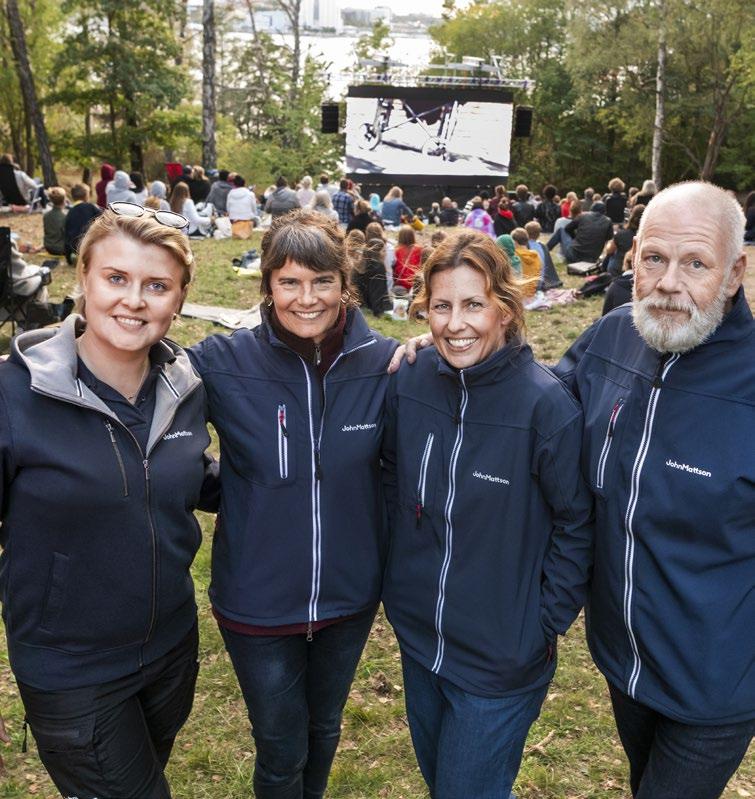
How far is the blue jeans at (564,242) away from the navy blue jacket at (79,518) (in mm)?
12781

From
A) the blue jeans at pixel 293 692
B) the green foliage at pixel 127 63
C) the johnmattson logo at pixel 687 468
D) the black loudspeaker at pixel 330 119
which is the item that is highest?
the green foliage at pixel 127 63

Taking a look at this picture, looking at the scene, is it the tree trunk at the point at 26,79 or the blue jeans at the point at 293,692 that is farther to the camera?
the tree trunk at the point at 26,79

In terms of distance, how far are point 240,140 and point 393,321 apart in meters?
27.5

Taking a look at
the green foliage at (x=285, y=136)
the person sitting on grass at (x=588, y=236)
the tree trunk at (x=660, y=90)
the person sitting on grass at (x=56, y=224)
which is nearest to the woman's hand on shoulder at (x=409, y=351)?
the person sitting on grass at (x=56, y=224)

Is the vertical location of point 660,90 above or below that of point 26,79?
above

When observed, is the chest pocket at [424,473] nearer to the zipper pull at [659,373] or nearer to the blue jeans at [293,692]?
the blue jeans at [293,692]

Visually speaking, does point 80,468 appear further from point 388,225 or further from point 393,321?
point 388,225

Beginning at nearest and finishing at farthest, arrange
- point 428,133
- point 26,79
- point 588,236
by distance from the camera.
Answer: point 588,236 → point 26,79 → point 428,133

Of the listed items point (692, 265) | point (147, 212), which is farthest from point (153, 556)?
point (692, 265)

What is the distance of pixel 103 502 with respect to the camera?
6.22 feet

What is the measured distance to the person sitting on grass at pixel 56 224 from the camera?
11.7 metres

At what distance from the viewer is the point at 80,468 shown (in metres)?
1.86

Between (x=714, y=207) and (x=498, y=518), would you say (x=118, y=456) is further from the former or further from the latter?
(x=714, y=207)

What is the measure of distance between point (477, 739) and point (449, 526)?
1.93ft
